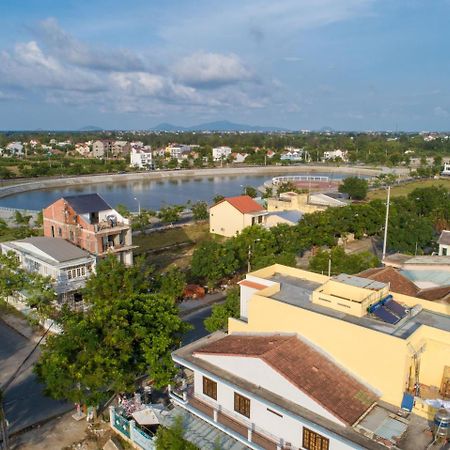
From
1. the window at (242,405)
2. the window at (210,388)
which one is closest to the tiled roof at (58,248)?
the window at (210,388)

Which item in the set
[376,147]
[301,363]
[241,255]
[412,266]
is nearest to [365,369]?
[301,363]

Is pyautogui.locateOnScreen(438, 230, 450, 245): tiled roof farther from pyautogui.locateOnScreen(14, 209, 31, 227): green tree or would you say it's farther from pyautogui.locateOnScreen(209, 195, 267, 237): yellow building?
pyautogui.locateOnScreen(14, 209, 31, 227): green tree

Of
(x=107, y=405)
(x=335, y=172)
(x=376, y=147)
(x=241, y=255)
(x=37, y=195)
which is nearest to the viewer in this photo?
(x=107, y=405)

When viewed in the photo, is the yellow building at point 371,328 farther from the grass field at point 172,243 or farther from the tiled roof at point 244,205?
the tiled roof at point 244,205

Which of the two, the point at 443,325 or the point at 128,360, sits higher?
the point at 443,325

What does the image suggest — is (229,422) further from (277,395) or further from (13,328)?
(13,328)

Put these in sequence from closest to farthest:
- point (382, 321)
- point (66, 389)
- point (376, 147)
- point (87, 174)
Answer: point (382, 321) → point (66, 389) → point (87, 174) → point (376, 147)

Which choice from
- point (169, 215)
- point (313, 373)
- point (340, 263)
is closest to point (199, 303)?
point (340, 263)

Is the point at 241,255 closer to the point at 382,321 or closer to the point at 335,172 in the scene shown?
the point at 382,321
